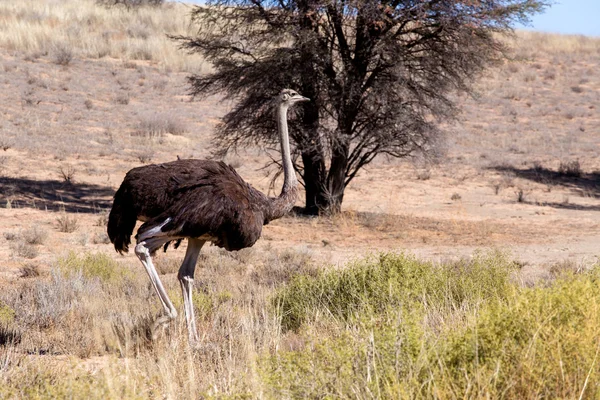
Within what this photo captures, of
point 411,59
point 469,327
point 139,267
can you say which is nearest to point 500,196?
point 411,59

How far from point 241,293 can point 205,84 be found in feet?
25.2

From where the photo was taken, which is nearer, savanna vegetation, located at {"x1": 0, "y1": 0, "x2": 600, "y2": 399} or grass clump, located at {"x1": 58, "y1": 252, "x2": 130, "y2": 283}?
savanna vegetation, located at {"x1": 0, "y1": 0, "x2": 600, "y2": 399}

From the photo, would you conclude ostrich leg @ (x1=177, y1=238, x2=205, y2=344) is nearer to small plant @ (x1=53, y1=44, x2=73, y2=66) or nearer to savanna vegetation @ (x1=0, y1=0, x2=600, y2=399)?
savanna vegetation @ (x1=0, y1=0, x2=600, y2=399)

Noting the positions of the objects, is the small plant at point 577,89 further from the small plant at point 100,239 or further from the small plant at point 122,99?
the small plant at point 100,239

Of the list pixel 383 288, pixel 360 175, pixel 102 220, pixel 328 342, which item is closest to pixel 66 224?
pixel 102 220

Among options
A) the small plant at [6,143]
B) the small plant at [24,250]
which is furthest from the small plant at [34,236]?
the small plant at [6,143]

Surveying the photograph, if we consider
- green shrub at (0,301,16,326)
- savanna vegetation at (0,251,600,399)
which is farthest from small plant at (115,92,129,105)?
green shrub at (0,301,16,326)

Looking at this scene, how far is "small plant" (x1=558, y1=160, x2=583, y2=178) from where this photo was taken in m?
23.9

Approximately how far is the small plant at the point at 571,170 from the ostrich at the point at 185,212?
19.0 meters

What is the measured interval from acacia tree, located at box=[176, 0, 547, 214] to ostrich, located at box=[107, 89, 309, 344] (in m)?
7.94

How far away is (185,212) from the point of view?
619cm

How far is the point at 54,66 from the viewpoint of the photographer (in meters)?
30.1

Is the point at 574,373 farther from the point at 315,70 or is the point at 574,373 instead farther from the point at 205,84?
the point at 205,84

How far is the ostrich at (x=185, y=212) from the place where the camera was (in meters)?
6.22
